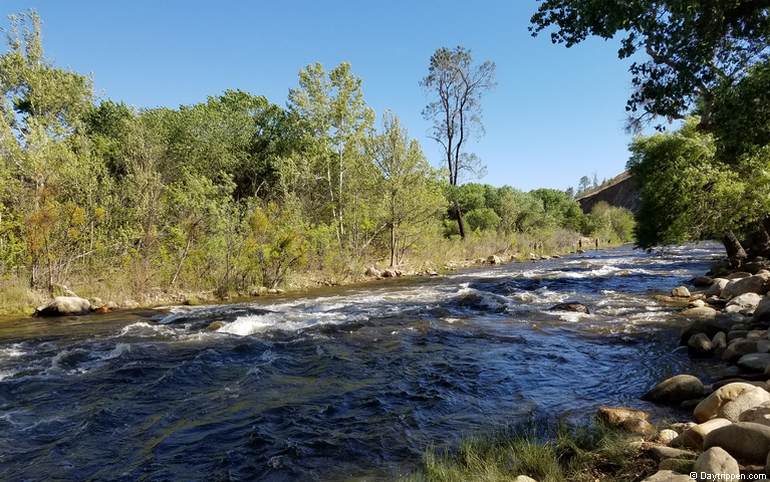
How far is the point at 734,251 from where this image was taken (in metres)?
21.1

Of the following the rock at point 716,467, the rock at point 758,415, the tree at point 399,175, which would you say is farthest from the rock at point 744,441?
the tree at point 399,175

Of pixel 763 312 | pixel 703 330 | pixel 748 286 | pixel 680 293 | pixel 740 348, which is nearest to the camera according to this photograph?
pixel 740 348

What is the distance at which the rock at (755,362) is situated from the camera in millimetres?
7273

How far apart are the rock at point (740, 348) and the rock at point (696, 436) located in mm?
4218

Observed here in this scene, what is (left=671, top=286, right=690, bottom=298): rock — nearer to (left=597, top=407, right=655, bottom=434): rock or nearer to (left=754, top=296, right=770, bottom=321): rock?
(left=754, top=296, right=770, bottom=321): rock

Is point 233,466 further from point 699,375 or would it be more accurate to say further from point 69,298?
point 69,298

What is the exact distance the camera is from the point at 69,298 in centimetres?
1562

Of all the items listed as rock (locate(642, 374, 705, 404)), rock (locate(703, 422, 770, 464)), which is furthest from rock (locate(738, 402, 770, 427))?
rock (locate(642, 374, 705, 404))

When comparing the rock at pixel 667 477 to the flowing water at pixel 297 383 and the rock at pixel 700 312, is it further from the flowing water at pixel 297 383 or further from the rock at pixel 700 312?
the rock at pixel 700 312

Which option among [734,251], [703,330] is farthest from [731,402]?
[734,251]

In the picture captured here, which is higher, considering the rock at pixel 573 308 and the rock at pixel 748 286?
the rock at pixel 748 286

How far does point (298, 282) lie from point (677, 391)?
18299 millimetres

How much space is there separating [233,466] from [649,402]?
5815mm

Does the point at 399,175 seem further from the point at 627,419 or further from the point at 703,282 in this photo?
the point at 627,419
